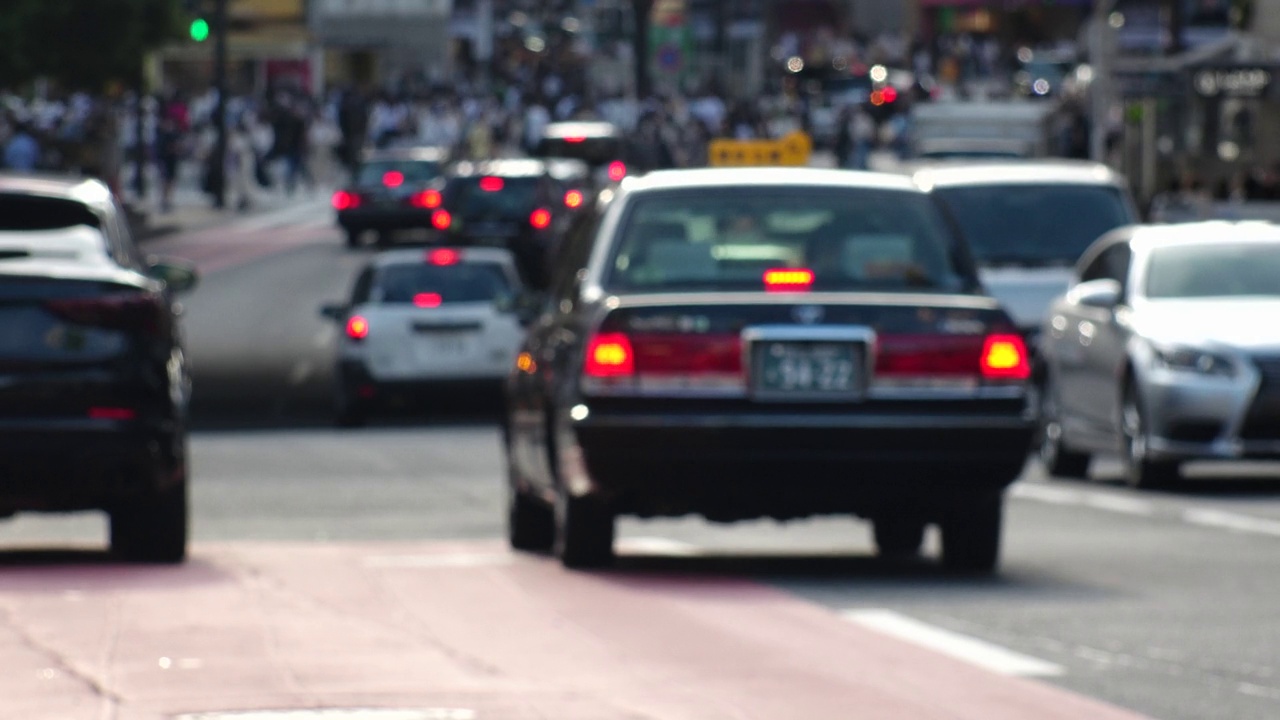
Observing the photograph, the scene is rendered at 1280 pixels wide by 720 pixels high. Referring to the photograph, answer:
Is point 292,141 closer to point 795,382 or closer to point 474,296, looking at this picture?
point 474,296

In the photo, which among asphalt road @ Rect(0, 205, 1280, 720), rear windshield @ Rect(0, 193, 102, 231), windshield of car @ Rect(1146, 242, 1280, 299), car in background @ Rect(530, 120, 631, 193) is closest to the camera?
asphalt road @ Rect(0, 205, 1280, 720)

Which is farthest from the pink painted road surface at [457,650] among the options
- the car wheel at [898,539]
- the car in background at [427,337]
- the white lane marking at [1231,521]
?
the car in background at [427,337]

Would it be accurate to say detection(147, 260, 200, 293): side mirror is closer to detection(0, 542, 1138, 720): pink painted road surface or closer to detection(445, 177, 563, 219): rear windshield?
detection(0, 542, 1138, 720): pink painted road surface

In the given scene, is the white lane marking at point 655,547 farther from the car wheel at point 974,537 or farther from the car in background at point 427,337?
the car in background at point 427,337

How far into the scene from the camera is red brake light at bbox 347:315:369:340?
2780cm

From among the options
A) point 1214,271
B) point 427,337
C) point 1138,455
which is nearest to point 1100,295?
point 1214,271

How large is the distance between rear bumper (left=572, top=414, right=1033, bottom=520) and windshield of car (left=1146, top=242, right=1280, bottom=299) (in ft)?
24.0

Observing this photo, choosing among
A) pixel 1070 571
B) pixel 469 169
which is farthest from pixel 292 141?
pixel 1070 571

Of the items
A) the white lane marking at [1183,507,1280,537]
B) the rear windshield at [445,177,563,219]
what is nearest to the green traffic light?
the rear windshield at [445,177,563,219]

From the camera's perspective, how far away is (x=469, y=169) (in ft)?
143

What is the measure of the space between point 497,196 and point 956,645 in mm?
31254

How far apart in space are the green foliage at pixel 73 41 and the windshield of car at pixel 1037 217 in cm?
3021

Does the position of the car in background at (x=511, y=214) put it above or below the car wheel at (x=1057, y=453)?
below

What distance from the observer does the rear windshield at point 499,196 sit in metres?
41.6
